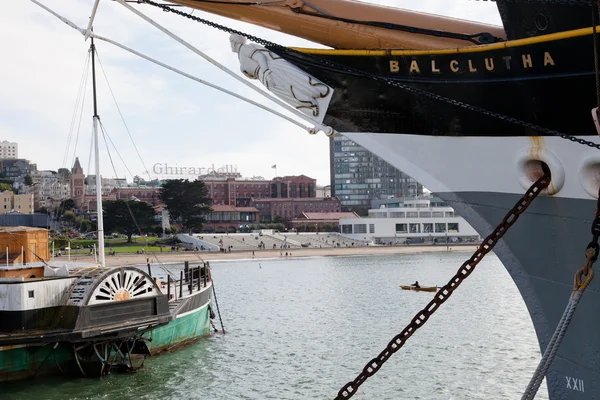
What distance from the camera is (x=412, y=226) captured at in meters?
123

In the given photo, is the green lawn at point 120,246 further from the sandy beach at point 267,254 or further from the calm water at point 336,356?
the calm water at point 336,356

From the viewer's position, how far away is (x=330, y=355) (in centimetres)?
2256

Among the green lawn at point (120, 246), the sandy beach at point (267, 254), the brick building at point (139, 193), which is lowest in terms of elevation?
the sandy beach at point (267, 254)

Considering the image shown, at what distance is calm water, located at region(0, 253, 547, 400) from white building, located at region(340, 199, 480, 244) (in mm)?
79567

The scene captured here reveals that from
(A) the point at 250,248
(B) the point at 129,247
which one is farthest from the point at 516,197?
(A) the point at 250,248

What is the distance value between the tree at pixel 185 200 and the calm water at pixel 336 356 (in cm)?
7015

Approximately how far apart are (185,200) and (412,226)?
4295 cm

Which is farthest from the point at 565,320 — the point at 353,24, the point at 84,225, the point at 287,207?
the point at 287,207

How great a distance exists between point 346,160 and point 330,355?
6713 inches

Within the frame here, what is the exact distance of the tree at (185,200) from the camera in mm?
110125

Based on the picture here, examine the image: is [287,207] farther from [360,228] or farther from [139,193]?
[139,193]

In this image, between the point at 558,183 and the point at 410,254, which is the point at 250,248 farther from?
the point at 558,183

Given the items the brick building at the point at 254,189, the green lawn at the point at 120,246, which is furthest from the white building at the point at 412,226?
the green lawn at the point at 120,246

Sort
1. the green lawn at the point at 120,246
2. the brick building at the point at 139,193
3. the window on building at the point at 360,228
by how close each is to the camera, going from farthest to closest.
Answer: the brick building at the point at 139,193
the window on building at the point at 360,228
the green lawn at the point at 120,246
